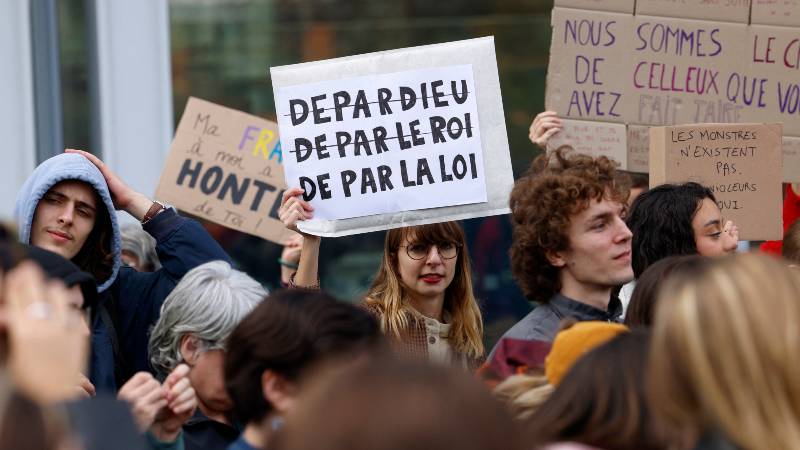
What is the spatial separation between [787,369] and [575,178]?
197 cm

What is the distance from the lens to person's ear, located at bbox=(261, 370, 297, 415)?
270 centimetres

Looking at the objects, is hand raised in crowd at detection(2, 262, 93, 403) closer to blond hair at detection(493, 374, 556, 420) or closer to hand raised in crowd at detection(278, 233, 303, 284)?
blond hair at detection(493, 374, 556, 420)

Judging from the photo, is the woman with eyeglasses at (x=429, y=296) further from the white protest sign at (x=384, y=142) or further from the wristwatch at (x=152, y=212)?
the wristwatch at (x=152, y=212)

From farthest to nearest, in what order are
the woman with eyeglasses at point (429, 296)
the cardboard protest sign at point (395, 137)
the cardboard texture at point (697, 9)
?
the cardboard texture at point (697, 9) < the woman with eyeglasses at point (429, 296) < the cardboard protest sign at point (395, 137)

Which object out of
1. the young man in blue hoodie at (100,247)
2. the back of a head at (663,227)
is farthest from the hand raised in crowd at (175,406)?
the back of a head at (663,227)

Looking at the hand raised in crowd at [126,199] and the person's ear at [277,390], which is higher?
the hand raised in crowd at [126,199]

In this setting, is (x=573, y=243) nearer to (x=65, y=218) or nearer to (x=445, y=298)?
(x=445, y=298)

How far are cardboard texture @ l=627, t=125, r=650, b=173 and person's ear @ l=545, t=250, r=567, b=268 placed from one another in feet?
3.62

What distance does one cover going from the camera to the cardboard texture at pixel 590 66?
501 centimetres

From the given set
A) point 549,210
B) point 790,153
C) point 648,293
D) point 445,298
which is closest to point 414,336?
point 445,298

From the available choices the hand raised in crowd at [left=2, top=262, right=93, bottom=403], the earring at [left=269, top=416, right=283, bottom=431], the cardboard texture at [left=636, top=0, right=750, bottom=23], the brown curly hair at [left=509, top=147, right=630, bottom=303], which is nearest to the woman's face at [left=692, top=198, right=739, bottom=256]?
the brown curly hair at [left=509, top=147, right=630, bottom=303]

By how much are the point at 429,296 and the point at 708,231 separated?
38.5 inches

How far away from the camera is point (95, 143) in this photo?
23.1ft

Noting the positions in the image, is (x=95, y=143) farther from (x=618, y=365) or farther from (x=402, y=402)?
(x=402, y=402)
